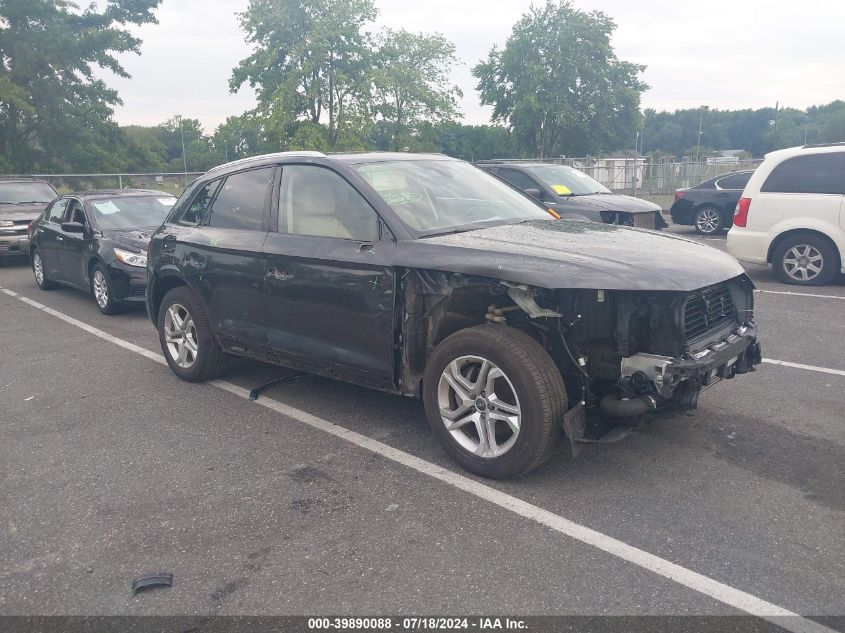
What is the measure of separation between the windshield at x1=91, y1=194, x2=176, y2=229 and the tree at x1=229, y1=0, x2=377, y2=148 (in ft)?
102

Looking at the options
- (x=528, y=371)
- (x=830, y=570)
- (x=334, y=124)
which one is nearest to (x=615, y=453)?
(x=528, y=371)

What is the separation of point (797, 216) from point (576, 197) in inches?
129

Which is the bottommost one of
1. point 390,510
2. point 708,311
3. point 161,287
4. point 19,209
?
point 390,510

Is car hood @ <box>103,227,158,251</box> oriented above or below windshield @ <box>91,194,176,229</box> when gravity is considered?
below

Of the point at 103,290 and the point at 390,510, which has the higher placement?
the point at 103,290

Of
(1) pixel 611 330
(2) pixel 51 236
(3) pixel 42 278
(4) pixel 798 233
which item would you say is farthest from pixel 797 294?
(3) pixel 42 278

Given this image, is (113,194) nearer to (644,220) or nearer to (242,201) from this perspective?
(242,201)

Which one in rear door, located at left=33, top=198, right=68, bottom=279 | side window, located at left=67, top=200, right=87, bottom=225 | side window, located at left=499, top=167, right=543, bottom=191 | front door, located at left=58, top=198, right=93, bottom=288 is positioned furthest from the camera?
side window, located at left=499, top=167, right=543, bottom=191

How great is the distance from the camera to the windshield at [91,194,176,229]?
960 cm

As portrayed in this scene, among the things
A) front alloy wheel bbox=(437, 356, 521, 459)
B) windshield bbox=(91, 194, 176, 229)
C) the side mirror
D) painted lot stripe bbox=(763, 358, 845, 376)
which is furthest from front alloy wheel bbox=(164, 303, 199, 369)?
painted lot stripe bbox=(763, 358, 845, 376)

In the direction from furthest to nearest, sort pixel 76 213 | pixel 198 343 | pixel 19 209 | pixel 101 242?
pixel 19 209 < pixel 76 213 < pixel 101 242 < pixel 198 343

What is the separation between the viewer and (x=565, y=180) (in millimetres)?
12008

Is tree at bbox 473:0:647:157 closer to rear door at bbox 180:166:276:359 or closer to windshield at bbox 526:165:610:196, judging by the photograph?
windshield at bbox 526:165:610:196

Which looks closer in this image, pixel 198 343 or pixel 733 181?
pixel 198 343
